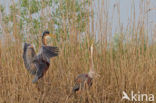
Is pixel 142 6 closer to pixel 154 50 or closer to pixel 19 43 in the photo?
pixel 154 50

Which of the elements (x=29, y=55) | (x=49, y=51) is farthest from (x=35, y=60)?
(x=49, y=51)

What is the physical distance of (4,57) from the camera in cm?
378

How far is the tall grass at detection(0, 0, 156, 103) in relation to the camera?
297cm

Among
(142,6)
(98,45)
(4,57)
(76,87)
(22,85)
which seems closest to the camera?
(76,87)

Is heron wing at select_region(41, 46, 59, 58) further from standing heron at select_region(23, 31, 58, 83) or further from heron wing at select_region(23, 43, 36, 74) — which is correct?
heron wing at select_region(23, 43, 36, 74)

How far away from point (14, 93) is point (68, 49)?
1.07 m

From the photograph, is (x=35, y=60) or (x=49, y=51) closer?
(x=49, y=51)

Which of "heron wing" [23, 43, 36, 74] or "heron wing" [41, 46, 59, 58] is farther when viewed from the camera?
"heron wing" [23, 43, 36, 74]

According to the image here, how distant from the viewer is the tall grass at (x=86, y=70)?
2.97 m

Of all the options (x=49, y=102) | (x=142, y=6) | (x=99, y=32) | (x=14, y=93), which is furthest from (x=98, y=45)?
(x=14, y=93)

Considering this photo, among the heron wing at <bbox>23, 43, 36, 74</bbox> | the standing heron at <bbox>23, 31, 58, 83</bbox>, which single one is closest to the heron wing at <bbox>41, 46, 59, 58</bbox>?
the standing heron at <bbox>23, 31, 58, 83</bbox>

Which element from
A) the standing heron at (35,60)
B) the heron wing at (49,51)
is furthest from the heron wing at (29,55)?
the heron wing at (49,51)

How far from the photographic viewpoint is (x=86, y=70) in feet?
10.7

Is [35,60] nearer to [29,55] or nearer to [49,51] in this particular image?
[29,55]
